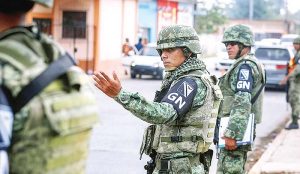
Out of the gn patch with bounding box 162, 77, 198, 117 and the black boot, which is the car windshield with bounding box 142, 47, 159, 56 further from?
the gn patch with bounding box 162, 77, 198, 117

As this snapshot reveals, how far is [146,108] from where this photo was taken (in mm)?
3498

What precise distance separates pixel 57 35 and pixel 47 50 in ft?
78.9

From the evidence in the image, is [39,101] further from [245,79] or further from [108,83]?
[245,79]

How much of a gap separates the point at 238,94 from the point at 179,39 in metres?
1.38

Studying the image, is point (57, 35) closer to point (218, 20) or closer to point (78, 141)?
point (78, 141)

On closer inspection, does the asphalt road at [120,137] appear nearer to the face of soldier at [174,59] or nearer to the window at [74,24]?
the face of soldier at [174,59]

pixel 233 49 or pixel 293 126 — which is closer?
pixel 233 49

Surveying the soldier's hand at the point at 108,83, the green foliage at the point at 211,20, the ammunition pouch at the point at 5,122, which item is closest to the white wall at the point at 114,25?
the soldier's hand at the point at 108,83

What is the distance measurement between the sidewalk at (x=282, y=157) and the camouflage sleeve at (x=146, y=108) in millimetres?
3852

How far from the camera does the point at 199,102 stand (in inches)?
145

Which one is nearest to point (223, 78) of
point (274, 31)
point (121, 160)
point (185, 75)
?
point (185, 75)

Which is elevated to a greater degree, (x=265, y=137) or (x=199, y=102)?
(x=199, y=102)

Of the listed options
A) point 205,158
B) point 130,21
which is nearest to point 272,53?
point 130,21

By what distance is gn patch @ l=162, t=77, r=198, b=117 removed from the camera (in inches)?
141
